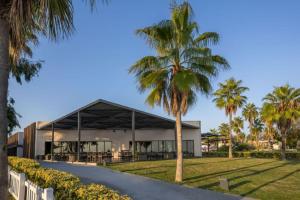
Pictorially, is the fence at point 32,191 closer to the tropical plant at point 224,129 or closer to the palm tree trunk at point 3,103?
the palm tree trunk at point 3,103

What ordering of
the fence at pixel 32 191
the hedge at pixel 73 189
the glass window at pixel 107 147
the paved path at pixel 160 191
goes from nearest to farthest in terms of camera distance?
the hedge at pixel 73 189
the fence at pixel 32 191
the paved path at pixel 160 191
the glass window at pixel 107 147

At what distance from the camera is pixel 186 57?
12820 millimetres

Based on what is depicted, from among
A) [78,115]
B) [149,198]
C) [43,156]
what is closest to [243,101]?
[78,115]

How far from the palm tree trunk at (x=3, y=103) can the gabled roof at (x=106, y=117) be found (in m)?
18.6

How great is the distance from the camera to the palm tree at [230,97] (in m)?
36.2

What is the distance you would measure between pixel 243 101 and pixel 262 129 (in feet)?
126

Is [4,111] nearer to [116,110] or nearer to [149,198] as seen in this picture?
[149,198]

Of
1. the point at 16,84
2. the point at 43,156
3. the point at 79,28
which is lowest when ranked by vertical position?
the point at 43,156

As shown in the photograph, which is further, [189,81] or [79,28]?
[189,81]

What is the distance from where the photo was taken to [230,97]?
36594 millimetres

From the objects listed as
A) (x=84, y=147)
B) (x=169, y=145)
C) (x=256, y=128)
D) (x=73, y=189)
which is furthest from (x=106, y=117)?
(x=256, y=128)

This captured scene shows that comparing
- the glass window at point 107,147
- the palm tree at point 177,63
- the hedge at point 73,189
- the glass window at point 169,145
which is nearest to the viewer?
the hedge at point 73,189

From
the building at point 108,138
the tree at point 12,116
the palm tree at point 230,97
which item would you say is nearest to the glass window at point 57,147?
the building at point 108,138

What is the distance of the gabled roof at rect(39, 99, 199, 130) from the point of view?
81.4ft
